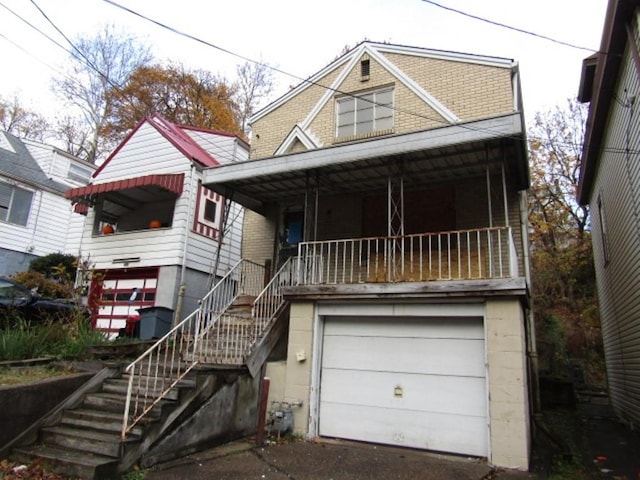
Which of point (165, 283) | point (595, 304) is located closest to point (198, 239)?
point (165, 283)

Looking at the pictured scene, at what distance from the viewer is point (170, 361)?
27.1ft

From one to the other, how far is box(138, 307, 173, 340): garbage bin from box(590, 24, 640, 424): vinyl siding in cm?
999

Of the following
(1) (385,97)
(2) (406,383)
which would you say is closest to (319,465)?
(2) (406,383)

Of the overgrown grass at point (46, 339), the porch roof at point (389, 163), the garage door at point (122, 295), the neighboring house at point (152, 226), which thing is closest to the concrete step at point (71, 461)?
the overgrown grass at point (46, 339)

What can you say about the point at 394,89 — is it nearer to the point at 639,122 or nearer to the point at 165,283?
the point at 639,122

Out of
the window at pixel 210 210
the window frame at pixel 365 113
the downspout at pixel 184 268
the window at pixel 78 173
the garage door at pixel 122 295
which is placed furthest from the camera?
the window at pixel 78 173

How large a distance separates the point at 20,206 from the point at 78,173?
4308 millimetres

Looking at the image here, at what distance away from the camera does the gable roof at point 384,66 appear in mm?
10344

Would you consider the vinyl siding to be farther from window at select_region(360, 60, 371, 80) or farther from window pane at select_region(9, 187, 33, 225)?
window pane at select_region(9, 187, 33, 225)

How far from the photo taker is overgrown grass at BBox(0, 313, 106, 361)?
24.5 feet

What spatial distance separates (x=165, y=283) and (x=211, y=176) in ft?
13.6

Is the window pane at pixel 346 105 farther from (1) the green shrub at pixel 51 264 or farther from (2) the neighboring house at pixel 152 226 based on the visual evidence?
(1) the green shrub at pixel 51 264

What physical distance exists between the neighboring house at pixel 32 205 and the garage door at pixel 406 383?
38.1ft

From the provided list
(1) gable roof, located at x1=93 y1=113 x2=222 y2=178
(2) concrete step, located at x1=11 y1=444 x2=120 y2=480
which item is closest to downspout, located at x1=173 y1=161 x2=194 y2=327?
(1) gable roof, located at x1=93 y1=113 x2=222 y2=178
